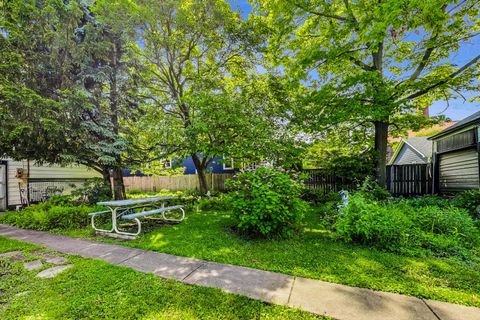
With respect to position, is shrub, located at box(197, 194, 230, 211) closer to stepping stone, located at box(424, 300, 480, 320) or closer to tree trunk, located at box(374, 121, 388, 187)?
tree trunk, located at box(374, 121, 388, 187)

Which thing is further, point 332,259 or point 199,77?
point 199,77

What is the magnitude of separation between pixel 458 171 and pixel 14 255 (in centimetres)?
1350

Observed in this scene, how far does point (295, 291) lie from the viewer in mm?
2631

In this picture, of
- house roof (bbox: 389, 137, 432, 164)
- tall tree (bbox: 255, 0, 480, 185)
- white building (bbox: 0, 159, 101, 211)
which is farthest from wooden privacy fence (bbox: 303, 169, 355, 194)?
white building (bbox: 0, 159, 101, 211)

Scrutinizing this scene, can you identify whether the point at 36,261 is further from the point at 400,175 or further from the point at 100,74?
the point at 400,175

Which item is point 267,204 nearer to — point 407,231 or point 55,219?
point 407,231

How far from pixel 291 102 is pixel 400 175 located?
229 inches

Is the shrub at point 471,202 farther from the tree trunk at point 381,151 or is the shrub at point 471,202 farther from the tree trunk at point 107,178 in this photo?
the tree trunk at point 107,178

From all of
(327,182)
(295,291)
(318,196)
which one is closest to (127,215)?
(295,291)

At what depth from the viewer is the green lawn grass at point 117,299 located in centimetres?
224

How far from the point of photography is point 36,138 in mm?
6410

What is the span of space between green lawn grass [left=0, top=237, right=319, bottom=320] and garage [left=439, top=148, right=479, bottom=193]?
9.39 meters

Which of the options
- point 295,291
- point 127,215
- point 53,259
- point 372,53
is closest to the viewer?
point 295,291

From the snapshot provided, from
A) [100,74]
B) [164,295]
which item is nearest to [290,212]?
[164,295]
